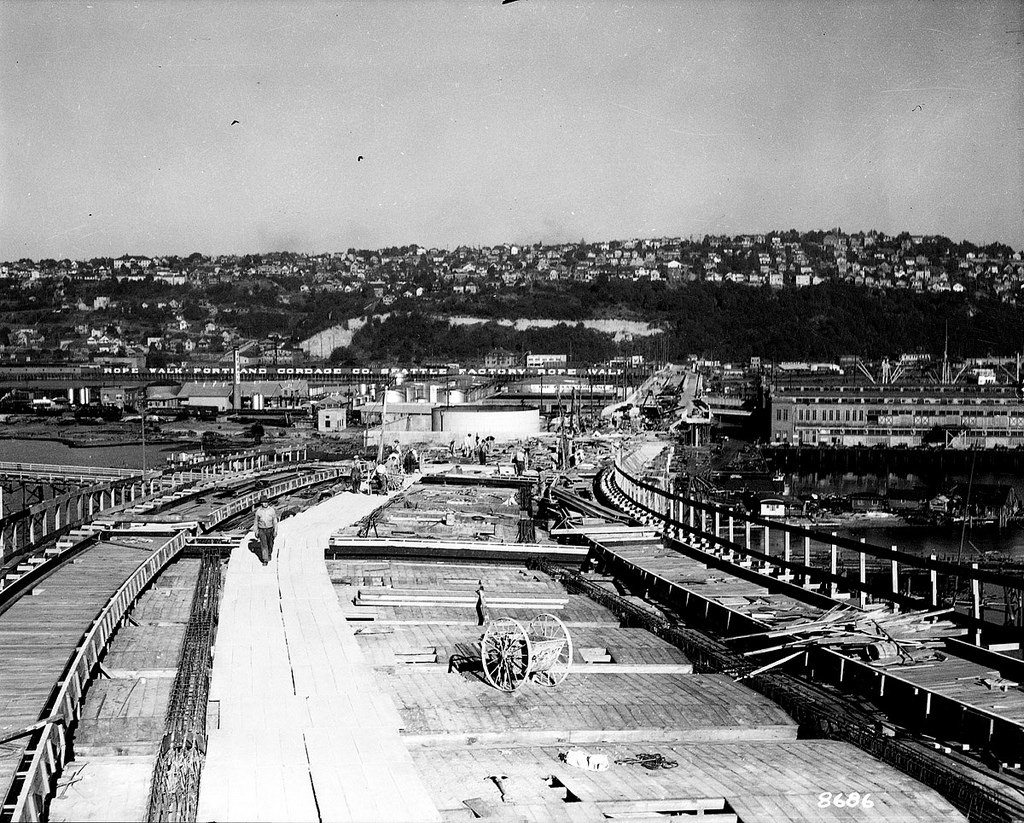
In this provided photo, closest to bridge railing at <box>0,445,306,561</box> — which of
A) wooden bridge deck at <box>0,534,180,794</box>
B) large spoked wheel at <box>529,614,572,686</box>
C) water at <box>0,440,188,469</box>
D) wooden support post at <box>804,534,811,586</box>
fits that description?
wooden bridge deck at <box>0,534,180,794</box>

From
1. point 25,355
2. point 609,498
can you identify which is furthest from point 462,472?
point 25,355

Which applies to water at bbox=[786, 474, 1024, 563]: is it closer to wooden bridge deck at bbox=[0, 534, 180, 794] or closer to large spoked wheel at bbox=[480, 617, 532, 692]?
wooden bridge deck at bbox=[0, 534, 180, 794]

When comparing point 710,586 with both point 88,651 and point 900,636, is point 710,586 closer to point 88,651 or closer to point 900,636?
point 900,636

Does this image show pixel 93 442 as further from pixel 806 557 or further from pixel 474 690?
pixel 474 690

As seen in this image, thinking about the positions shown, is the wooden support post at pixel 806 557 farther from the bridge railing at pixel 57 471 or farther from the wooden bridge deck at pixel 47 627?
the bridge railing at pixel 57 471

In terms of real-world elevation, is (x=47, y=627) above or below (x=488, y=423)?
below

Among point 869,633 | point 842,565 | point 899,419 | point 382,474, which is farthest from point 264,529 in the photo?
point 899,419
